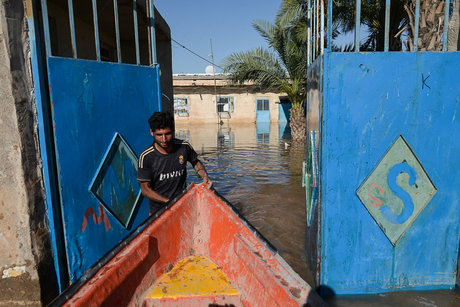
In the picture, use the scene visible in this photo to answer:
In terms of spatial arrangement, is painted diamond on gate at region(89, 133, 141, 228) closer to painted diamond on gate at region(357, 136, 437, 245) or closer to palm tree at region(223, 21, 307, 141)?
painted diamond on gate at region(357, 136, 437, 245)

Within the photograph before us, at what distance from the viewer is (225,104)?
860 inches

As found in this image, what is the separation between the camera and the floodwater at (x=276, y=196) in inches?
100

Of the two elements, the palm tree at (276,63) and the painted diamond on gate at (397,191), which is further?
the palm tree at (276,63)

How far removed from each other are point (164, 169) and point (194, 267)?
88 centimetres

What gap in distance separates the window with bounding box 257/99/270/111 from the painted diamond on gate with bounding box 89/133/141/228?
63.7ft

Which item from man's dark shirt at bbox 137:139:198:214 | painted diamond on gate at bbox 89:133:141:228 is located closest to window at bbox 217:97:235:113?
painted diamond on gate at bbox 89:133:141:228

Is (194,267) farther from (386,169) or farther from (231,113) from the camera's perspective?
(231,113)

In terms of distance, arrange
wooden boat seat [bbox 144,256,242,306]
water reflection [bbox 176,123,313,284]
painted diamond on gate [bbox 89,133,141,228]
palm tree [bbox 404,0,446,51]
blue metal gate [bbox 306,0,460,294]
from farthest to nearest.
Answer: palm tree [bbox 404,0,446,51]
water reflection [bbox 176,123,313,284]
painted diamond on gate [bbox 89,133,141,228]
blue metal gate [bbox 306,0,460,294]
wooden boat seat [bbox 144,256,242,306]

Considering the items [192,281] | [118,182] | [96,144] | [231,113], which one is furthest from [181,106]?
[192,281]

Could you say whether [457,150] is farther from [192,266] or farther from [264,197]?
[264,197]

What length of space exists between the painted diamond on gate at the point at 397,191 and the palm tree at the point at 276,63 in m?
9.30

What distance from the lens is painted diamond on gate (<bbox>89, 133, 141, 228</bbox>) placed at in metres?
2.70

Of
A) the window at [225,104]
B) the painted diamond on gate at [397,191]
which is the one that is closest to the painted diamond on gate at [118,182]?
the painted diamond on gate at [397,191]

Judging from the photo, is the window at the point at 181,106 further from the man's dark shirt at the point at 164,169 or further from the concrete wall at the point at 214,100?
the man's dark shirt at the point at 164,169
